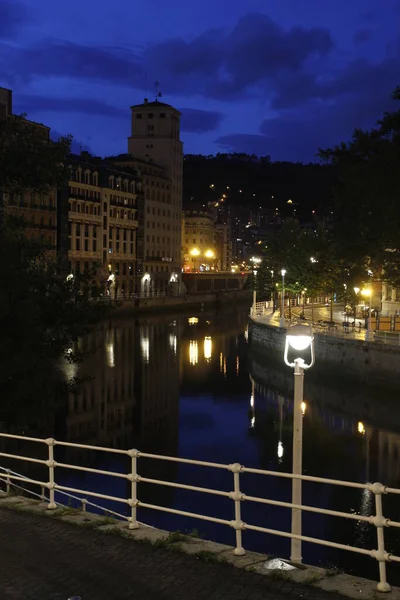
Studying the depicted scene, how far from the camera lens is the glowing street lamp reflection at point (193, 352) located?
6263 centimetres

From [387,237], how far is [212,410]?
15585mm

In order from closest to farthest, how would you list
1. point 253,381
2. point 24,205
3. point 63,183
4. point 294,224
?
point 63,183 → point 253,381 → point 24,205 → point 294,224

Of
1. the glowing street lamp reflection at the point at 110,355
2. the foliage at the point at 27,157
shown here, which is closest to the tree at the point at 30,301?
the foliage at the point at 27,157

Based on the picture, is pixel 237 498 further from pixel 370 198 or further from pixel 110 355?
pixel 110 355

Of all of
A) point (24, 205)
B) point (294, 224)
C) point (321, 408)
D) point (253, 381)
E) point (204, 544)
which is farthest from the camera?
point (294, 224)

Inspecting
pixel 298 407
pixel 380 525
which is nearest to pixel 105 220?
pixel 298 407

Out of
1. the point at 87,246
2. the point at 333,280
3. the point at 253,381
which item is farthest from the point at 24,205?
the point at 253,381

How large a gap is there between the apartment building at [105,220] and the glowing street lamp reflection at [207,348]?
31.4 m

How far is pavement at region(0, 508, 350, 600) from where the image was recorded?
880cm

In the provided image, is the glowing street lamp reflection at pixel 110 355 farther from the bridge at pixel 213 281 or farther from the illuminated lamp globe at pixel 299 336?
the bridge at pixel 213 281

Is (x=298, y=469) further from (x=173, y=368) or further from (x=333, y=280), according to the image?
(x=333, y=280)

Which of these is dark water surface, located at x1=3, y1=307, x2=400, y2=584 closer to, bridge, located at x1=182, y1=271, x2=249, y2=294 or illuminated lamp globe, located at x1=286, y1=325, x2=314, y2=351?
illuminated lamp globe, located at x1=286, y1=325, x2=314, y2=351

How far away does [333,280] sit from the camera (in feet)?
236

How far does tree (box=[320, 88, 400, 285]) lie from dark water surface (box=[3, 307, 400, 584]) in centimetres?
858
